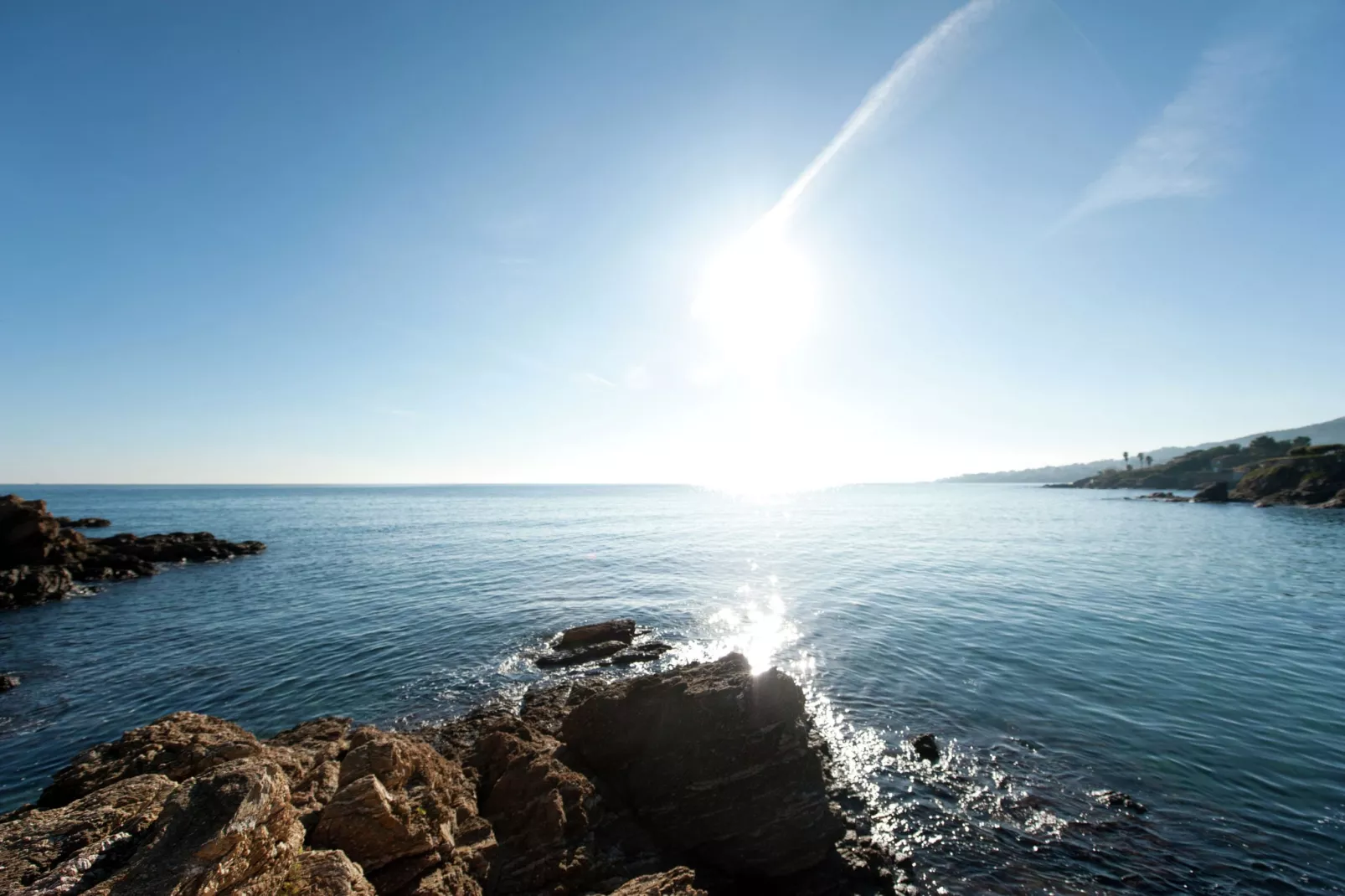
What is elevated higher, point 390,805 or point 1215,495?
point 390,805

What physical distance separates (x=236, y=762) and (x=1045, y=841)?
55.2 feet

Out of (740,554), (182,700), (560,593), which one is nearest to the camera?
(182,700)

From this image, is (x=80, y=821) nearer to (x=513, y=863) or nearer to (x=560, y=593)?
(x=513, y=863)

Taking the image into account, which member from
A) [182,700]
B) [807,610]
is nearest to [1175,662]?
[807,610]

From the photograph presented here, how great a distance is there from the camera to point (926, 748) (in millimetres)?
15719

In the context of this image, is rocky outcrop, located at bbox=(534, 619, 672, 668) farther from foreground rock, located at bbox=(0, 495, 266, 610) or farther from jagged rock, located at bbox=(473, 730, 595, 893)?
foreground rock, located at bbox=(0, 495, 266, 610)

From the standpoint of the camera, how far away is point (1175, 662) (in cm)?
2234

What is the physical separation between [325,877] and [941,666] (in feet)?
75.7

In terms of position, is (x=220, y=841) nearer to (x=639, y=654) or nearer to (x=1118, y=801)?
(x=639, y=654)

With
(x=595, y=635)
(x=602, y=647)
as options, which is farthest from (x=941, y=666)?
(x=595, y=635)

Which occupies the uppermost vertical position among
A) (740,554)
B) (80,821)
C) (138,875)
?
(138,875)

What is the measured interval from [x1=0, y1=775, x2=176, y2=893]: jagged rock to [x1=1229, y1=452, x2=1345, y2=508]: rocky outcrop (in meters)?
145

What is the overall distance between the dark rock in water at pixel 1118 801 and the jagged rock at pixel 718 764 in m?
7.48

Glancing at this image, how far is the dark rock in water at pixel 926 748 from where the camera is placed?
15.5m
